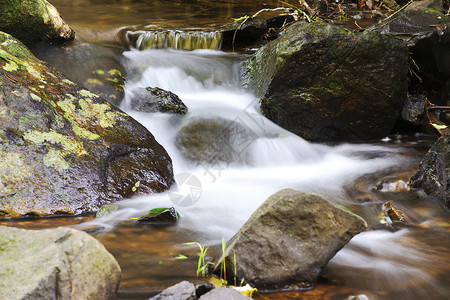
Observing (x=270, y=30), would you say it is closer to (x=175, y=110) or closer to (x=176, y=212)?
(x=175, y=110)

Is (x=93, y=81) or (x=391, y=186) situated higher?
(x=93, y=81)

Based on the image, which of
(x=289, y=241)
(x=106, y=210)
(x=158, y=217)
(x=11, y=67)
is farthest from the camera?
(x=11, y=67)

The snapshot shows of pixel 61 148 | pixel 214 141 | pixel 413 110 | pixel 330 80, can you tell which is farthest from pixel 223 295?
pixel 413 110

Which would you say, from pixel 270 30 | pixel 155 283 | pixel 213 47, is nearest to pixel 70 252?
pixel 155 283

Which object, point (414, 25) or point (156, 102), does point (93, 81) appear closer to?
point (156, 102)

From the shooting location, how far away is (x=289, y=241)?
7.92 feet

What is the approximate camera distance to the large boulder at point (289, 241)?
237cm

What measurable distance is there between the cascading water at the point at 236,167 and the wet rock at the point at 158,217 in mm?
122

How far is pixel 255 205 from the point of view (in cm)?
398

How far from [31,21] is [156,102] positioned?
186 cm

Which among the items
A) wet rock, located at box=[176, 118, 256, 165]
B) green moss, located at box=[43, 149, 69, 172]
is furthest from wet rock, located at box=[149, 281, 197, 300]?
wet rock, located at box=[176, 118, 256, 165]

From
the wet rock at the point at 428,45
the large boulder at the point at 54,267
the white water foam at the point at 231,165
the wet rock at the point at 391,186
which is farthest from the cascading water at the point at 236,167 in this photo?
the wet rock at the point at 428,45

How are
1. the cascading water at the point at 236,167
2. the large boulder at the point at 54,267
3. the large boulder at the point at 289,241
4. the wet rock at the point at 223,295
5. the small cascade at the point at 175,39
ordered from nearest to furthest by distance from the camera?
the large boulder at the point at 54,267 < the wet rock at the point at 223,295 < the large boulder at the point at 289,241 < the cascading water at the point at 236,167 < the small cascade at the point at 175,39

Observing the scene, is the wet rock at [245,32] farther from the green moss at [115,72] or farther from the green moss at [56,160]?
the green moss at [56,160]
